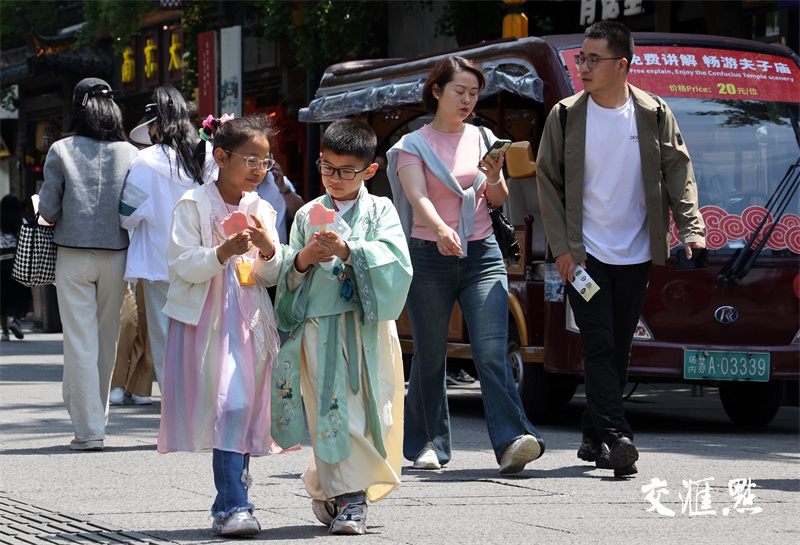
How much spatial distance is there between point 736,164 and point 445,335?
2.87 meters

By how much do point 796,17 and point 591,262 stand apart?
5835 mm

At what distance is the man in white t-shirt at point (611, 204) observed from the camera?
6.28m

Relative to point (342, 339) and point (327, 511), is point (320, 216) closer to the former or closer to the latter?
point (342, 339)

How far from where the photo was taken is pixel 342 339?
487cm

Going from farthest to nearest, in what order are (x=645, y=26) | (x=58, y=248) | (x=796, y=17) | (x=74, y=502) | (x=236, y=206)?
(x=645, y=26) → (x=796, y=17) → (x=58, y=248) → (x=74, y=502) → (x=236, y=206)

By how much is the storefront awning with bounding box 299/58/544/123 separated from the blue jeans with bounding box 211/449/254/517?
420 cm

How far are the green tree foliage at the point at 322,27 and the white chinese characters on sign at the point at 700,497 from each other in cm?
1090

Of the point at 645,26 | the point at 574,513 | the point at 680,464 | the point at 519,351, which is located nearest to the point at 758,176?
the point at 519,351

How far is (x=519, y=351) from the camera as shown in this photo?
8.91 metres

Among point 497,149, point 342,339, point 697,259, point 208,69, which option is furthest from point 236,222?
point 208,69

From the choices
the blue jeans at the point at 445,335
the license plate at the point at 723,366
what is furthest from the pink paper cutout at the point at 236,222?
the license plate at the point at 723,366

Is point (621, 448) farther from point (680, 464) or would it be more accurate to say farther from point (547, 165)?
point (547, 165)

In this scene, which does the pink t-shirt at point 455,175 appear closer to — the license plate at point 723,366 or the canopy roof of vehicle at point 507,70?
the canopy roof of vehicle at point 507,70

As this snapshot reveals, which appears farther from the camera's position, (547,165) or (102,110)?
(102,110)
